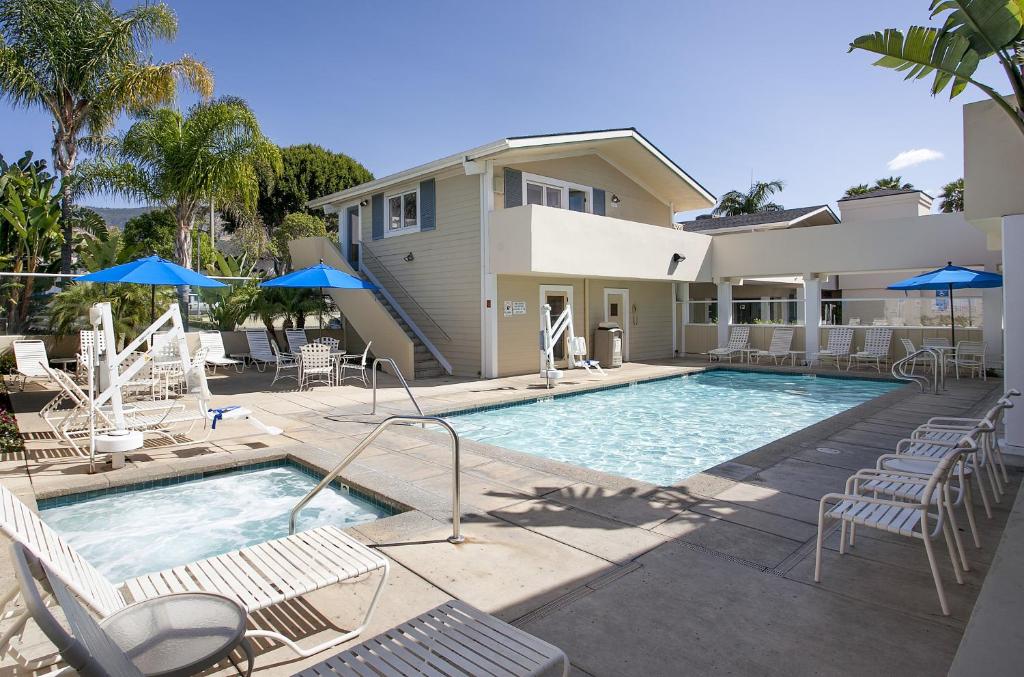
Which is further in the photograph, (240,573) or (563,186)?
(563,186)

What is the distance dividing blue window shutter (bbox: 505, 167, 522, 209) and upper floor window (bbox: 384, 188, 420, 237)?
2926 mm

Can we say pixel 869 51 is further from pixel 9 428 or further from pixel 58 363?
pixel 58 363

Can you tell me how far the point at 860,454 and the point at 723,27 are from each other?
9.80 m

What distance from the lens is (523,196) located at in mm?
15375

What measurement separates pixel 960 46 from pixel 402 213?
536 inches

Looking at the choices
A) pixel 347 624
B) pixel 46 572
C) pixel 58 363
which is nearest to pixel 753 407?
pixel 347 624

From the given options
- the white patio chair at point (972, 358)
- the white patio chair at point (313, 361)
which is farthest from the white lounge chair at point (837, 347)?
the white patio chair at point (313, 361)

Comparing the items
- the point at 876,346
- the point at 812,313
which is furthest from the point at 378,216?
the point at 876,346

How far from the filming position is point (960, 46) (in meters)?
6.30

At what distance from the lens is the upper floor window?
16.8 metres

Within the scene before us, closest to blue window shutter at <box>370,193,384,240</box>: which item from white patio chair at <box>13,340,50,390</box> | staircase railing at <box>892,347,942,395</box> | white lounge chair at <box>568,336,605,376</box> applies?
white lounge chair at <box>568,336,605,376</box>

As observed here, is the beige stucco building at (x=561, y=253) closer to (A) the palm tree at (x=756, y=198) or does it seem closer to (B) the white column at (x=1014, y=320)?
(B) the white column at (x=1014, y=320)

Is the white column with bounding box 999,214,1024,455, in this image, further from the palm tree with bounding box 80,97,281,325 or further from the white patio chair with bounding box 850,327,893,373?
the palm tree with bounding box 80,97,281,325

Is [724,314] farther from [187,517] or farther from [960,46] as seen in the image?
[187,517]
